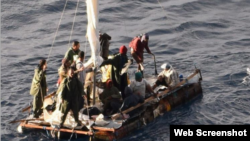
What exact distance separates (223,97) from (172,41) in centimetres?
852

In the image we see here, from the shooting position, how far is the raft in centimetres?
2517

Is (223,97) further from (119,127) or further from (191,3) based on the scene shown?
(191,3)

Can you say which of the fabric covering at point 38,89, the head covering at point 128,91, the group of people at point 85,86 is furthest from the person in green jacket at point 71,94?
the head covering at point 128,91

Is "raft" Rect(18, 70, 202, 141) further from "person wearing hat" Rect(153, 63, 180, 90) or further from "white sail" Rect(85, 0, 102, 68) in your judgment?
"white sail" Rect(85, 0, 102, 68)

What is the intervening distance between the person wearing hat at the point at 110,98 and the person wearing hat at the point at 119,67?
0.89 metres

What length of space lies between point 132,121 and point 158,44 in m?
12.1

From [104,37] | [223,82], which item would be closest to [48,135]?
[104,37]

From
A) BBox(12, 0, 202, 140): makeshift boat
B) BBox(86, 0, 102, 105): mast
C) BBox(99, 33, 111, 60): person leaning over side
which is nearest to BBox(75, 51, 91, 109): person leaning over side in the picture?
BBox(12, 0, 202, 140): makeshift boat

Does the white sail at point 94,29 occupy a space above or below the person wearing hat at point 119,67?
above

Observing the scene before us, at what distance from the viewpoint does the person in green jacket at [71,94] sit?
80.6 ft

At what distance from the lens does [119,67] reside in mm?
27000

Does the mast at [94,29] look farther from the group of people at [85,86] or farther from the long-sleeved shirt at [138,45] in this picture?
the long-sleeved shirt at [138,45]

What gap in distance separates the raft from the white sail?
7.50 feet

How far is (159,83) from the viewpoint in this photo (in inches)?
1135
